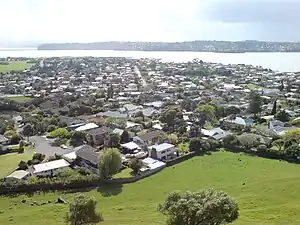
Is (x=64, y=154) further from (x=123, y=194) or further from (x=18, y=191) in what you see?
(x=123, y=194)

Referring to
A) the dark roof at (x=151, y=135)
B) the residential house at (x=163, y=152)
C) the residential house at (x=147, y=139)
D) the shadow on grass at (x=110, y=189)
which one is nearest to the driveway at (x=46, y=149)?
the residential house at (x=147, y=139)

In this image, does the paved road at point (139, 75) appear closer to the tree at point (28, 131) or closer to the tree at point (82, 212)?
the tree at point (28, 131)

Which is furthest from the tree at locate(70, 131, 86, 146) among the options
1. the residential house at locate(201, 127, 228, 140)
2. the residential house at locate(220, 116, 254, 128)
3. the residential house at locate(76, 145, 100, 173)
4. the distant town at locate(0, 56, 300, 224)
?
the residential house at locate(220, 116, 254, 128)

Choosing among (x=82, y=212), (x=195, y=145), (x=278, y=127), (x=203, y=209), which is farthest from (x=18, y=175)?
(x=278, y=127)

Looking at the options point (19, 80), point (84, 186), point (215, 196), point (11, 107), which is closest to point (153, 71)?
point (19, 80)

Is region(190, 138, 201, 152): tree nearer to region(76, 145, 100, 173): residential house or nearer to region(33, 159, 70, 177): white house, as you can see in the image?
region(76, 145, 100, 173): residential house
